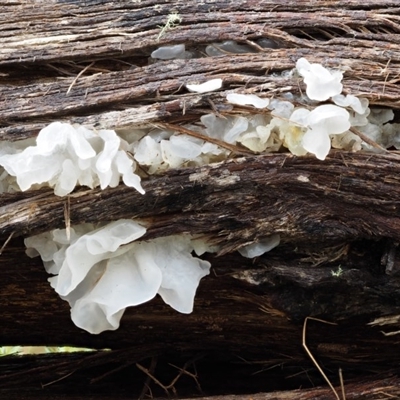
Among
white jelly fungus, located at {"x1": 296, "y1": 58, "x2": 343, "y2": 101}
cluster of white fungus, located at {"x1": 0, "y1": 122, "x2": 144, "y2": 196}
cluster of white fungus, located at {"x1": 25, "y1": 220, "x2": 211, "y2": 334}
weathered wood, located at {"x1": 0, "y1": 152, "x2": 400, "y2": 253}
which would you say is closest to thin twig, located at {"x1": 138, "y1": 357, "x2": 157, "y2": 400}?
cluster of white fungus, located at {"x1": 25, "y1": 220, "x2": 211, "y2": 334}

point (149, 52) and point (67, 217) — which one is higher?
point (149, 52)

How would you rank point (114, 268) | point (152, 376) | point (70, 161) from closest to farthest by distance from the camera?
point (70, 161), point (114, 268), point (152, 376)

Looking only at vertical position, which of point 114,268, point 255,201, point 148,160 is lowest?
point 114,268

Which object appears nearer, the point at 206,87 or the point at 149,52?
the point at 206,87

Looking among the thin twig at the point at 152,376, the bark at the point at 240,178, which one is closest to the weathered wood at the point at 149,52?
the bark at the point at 240,178

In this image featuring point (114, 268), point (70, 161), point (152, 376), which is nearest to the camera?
point (70, 161)

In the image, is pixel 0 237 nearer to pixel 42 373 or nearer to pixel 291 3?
pixel 42 373

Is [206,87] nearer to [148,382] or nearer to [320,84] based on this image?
[320,84]

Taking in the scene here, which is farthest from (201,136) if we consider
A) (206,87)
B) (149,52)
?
(149,52)
